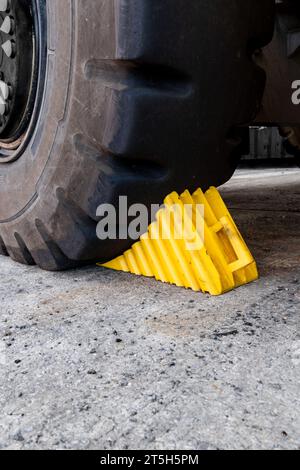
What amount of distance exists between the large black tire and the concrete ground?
0.18 m

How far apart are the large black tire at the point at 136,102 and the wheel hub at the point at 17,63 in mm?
107

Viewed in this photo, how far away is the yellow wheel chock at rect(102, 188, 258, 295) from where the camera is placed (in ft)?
2.75

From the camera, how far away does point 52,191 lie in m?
0.87

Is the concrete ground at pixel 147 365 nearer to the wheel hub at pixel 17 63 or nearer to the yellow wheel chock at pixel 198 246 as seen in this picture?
the yellow wheel chock at pixel 198 246

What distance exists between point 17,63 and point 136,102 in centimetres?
38

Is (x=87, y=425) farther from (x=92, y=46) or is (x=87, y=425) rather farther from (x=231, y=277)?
(x=92, y=46)

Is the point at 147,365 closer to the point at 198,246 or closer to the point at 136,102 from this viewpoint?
the point at 198,246

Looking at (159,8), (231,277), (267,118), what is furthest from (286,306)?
(267,118)

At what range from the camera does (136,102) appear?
73 cm

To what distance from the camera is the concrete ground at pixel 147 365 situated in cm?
43

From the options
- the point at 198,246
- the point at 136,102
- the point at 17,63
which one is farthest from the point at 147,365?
the point at 17,63

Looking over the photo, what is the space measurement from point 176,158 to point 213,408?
0.48m

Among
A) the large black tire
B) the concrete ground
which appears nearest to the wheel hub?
the large black tire

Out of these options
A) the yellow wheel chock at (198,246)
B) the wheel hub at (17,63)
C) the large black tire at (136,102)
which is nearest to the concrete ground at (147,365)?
the yellow wheel chock at (198,246)
